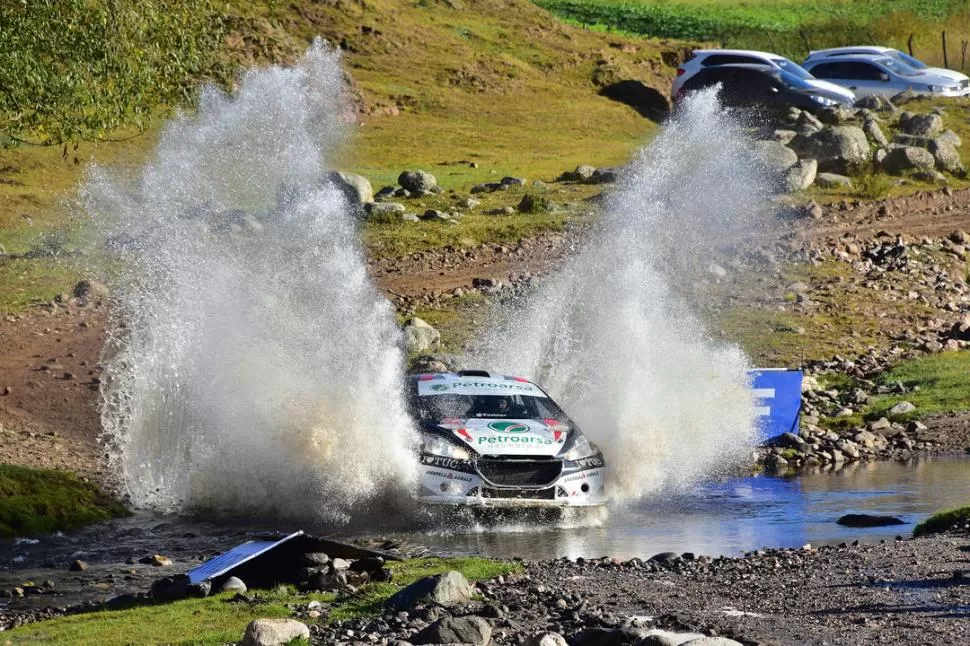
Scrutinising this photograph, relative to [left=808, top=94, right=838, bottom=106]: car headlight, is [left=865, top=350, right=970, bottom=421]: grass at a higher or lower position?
lower

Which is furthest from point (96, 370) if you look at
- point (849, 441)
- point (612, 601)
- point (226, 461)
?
point (612, 601)

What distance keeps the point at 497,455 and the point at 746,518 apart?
3029 millimetres

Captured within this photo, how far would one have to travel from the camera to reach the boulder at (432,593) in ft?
34.0

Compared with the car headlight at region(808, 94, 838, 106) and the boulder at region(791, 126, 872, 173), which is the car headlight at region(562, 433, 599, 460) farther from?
the car headlight at region(808, 94, 838, 106)

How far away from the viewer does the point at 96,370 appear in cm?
2131

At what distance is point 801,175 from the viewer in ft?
114

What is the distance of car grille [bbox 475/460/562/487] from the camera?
15.3 metres

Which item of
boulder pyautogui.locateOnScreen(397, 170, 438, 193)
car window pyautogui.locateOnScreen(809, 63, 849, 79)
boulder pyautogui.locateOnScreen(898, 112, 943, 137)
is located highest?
car window pyautogui.locateOnScreen(809, 63, 849, 79)

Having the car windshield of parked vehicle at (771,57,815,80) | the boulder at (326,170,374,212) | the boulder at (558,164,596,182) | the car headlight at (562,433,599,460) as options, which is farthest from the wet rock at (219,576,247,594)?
the car windshield of parked vehicle at (771,57,815,80)

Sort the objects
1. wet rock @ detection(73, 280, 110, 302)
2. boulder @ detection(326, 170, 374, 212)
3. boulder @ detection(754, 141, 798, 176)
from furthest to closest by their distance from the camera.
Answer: boulder @ detection(754, 141, 798, 176), boulder @ detection(326, 170, 374, 212), wet rock @ detection(73, 280, 110, 302)

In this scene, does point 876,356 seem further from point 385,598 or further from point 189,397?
point 385,598

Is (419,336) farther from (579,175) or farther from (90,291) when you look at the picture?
(579,175)

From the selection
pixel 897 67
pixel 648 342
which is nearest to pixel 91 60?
pixel 648 342

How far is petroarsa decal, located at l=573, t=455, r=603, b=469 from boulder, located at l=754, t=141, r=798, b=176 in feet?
65.2
